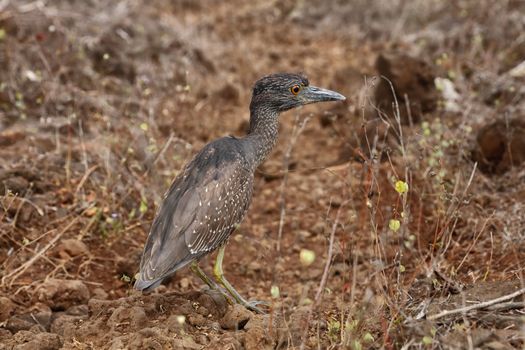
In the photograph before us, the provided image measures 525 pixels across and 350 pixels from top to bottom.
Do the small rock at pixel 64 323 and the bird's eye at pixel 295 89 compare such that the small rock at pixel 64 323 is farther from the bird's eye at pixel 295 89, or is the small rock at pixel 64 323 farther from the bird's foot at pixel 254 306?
the bird's eye at pixel 295 89

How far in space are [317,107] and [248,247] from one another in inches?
128

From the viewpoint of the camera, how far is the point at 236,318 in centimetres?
445

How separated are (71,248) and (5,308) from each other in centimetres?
92

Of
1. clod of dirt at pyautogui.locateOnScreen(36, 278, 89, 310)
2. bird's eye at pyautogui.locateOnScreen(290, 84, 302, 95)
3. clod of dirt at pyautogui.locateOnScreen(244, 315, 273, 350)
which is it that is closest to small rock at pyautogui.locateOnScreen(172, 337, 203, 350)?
clod of dirt at pyautogui.locateOnScreen(244, 315, 273, 350)

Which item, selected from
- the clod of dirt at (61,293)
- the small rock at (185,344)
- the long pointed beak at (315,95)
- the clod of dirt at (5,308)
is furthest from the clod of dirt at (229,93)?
the small rock at (185,344)

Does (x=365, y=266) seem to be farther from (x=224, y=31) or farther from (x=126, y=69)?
(x=224, y=31)

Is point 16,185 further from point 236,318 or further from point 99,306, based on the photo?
point 236,318

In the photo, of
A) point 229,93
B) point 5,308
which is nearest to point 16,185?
point 5,308

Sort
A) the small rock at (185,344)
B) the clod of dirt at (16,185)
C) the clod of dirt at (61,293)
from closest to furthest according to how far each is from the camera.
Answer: the small rock at (185,344) → the clod of dirt at (61,293) → the clod of dirt at (16,185)

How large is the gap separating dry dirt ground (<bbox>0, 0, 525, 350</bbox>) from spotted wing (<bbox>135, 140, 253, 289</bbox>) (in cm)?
27

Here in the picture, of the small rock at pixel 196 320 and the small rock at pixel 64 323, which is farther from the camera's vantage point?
the small rock at pixel 64 323

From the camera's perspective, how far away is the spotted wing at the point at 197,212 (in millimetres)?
4672

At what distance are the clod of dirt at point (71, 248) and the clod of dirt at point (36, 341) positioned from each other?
1.38 m

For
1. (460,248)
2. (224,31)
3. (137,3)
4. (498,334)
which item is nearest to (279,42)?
(224,31)
